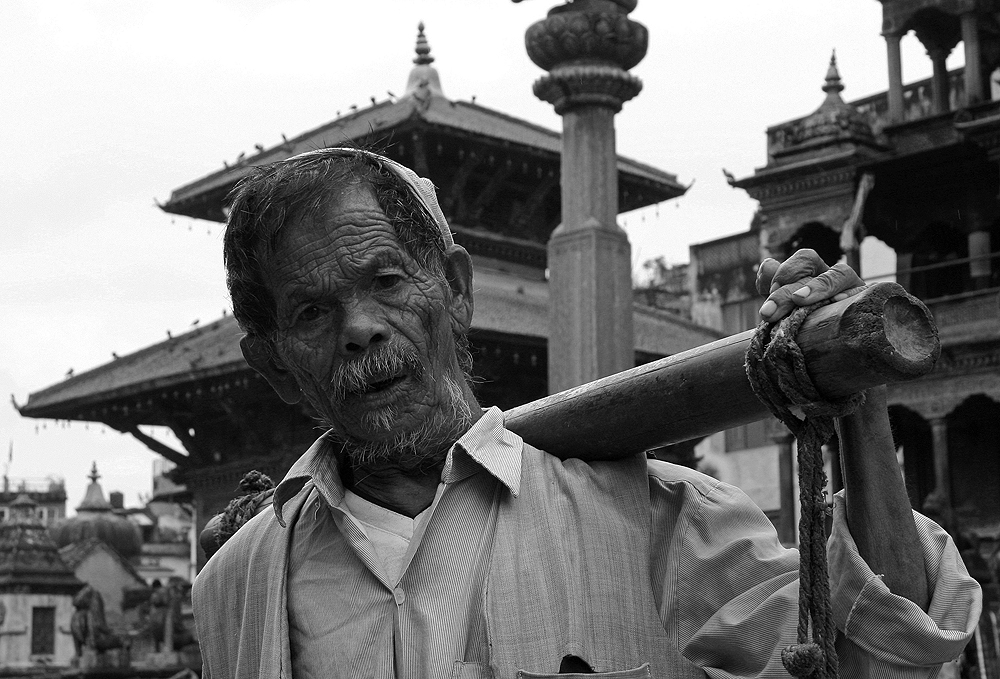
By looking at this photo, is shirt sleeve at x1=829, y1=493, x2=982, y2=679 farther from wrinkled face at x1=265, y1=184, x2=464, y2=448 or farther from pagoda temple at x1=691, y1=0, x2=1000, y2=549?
pagoda temple at x1=691, y1=0, x2=1000, y2=549


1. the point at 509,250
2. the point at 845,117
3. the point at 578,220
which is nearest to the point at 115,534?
the point at 509,250

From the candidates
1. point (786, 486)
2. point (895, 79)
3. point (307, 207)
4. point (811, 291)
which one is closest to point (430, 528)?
point (307, 207)

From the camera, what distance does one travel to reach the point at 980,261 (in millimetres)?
26000

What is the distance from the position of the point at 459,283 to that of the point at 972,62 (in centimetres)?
2383

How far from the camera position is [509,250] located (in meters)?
24.5

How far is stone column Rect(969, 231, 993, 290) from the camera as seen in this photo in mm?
25766

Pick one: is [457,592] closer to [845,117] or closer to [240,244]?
[240,244]

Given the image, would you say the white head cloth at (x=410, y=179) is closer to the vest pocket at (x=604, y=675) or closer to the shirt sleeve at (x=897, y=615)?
the vest pocket at (x=604, y=675)

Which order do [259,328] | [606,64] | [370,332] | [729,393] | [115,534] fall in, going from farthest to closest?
[115,534] → [606,64] → [259,328] → [370,332] → [729,393]

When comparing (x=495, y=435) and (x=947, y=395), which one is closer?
(x=495, y=435)

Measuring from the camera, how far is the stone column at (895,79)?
89.0 feet

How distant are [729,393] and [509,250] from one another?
71.7ft

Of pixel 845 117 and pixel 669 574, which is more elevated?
pixel 845 117

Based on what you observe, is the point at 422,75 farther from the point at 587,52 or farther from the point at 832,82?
the point at 587,52
